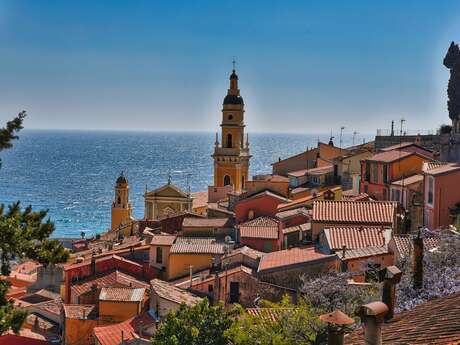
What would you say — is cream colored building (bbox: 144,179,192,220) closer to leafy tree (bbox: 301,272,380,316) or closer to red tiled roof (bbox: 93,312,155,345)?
red tiled roof (bbox: 93,312,155,345)

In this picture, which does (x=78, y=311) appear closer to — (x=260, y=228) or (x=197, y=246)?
(x=197, y=246)

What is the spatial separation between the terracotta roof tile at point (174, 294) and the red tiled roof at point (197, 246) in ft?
17.5

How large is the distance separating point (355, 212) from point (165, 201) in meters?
34.9

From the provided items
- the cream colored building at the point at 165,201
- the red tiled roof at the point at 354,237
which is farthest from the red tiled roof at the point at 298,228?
the cream colored building at the point at 165,201

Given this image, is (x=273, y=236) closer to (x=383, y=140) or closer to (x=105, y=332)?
(x=105, y=332)

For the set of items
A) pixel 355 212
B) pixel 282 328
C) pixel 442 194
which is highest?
pixel 442 194

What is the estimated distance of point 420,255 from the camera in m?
15.3

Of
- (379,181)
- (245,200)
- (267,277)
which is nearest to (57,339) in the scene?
(267,277)

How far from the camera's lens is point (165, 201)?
62250 mm

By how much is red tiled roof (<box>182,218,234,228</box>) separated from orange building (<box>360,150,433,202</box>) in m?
7.84

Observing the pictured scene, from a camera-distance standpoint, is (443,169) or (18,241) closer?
(18,241)

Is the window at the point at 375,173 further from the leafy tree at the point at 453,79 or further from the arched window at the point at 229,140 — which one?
the arched window at the point at 229,140

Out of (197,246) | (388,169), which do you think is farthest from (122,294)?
(388,169)

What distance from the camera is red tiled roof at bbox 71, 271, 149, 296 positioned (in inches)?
1224
